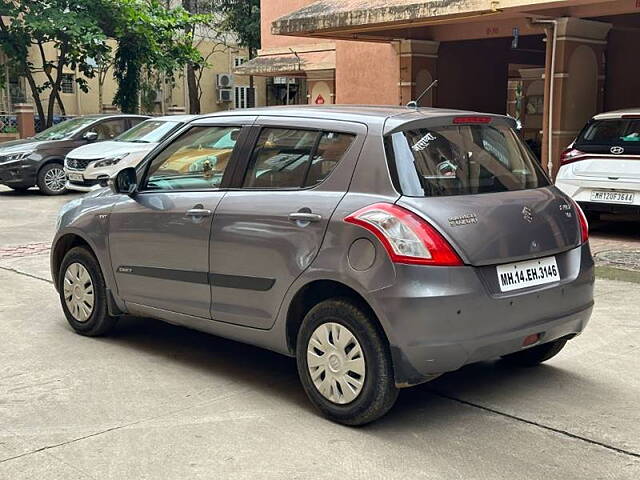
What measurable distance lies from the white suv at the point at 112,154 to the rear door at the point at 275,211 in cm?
941

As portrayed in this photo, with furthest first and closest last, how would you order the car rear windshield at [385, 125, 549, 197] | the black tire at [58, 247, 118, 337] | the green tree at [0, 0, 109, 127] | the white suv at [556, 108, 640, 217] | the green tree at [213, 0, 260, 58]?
the green tree at [213, 0, 260, 58] < the green tree at [0, 0, 109, 127] < the white suv at [556, 108, 640, 217] < the black tire at [58, 247, 118, 337] < the car rear windshield at [385, 125, 549, 197]

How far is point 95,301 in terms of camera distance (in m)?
5.94

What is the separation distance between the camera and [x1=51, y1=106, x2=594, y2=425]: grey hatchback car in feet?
13.4

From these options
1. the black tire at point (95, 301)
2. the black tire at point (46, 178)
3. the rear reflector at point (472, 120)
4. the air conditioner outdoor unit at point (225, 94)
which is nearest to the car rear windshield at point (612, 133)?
the rear reflector at point (472, 120)

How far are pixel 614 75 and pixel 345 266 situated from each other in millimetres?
12709

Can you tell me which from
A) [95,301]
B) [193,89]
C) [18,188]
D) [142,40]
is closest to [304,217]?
[95,301]

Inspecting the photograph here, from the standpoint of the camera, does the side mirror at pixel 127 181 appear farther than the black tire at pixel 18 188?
No

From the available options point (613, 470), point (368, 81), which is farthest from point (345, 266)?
point (368, 81)

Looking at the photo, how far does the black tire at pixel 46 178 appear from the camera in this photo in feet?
52.4

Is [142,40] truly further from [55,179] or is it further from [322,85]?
[55,179]

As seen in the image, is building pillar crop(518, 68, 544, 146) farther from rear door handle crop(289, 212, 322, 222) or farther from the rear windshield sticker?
rear door handle crop(289, 212, 322, 222)

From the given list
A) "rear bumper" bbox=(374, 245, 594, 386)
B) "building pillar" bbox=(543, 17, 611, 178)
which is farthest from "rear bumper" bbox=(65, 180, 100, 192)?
"rear bumper" bbox=(374, 245, 594, 386)

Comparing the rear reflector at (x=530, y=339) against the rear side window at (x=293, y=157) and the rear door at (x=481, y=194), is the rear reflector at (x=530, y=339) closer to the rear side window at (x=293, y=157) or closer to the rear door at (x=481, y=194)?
the rear door at (x=481, y=194)

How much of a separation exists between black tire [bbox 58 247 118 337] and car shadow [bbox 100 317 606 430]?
14 cm
